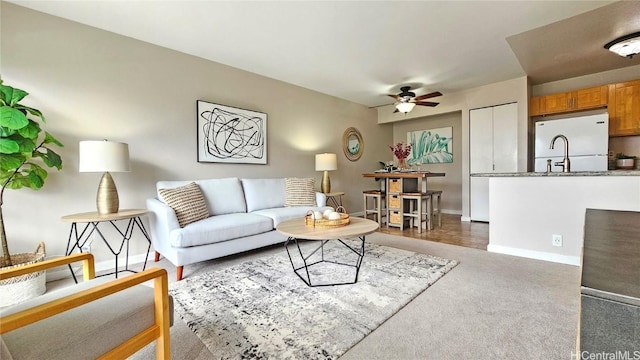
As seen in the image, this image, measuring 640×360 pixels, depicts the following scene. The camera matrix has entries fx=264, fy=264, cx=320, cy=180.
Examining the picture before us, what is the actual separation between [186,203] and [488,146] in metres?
5.02

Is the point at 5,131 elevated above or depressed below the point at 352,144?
below

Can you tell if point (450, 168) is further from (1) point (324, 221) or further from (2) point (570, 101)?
(1) point (324, 221)

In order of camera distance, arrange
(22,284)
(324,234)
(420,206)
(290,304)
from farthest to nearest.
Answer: (420,206) < (324,234) < (22,284) < (290,304)

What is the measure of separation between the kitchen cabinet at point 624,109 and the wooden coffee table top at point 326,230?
4.29 metres

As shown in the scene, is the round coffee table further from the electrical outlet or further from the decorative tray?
the electrical outlet

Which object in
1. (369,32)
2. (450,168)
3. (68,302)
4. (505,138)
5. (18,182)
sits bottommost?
(68,302)

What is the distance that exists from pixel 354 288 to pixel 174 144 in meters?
2.68

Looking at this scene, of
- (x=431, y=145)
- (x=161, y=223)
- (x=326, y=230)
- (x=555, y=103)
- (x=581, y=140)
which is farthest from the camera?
(x=431, y=145)

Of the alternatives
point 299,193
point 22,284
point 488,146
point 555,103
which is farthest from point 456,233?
point 22,284

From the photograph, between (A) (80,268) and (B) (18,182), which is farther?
(A) (80,268)

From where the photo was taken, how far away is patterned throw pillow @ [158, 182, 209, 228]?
8.46ft

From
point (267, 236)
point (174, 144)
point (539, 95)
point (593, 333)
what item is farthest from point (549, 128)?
point (174, 144)

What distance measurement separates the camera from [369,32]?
9.47 ft

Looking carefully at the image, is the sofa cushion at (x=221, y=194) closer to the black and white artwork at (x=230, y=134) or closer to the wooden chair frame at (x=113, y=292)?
the black and white artwork at (x=230, y=134)
